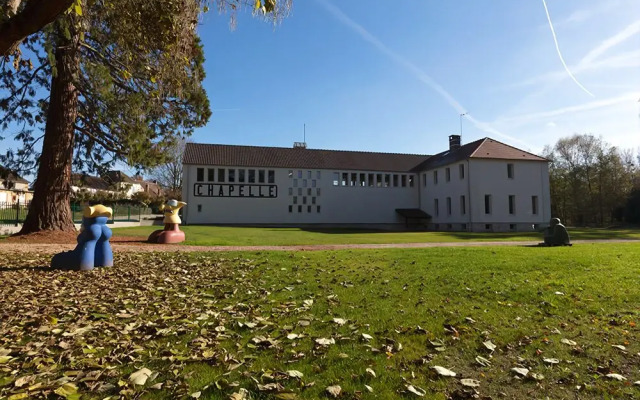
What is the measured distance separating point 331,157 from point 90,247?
4156 centimetres

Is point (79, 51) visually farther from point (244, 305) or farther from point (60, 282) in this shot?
point (244, 305)

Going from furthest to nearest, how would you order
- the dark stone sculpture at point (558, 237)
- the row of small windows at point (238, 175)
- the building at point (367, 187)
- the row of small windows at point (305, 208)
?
1. the row of small windows at point (305, 208)
2. the row of small windows at point (238, 175)
3. the building at point (367, 187)
4. the dark stone sculpture at point (558, 237)

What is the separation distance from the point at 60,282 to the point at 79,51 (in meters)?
10.9

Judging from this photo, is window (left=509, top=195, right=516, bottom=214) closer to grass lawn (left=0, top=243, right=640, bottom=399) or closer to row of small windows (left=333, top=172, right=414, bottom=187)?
row of small windows (left=333, top=172, right=414, bottom=187)

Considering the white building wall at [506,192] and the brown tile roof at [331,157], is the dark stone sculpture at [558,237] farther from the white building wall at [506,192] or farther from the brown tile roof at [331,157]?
the brown tile roof at [331,157]

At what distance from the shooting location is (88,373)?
316cm

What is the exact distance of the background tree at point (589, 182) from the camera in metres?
50.3

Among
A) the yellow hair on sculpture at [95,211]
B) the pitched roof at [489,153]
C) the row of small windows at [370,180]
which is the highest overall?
the pitched roof at [489,153]

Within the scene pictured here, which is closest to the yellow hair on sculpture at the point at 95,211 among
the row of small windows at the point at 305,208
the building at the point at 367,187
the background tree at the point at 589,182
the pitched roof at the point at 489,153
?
the building at the point at 367,187

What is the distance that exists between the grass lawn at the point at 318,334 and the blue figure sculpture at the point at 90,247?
0.46 m

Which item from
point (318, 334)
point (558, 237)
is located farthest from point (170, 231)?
point (558, 237)

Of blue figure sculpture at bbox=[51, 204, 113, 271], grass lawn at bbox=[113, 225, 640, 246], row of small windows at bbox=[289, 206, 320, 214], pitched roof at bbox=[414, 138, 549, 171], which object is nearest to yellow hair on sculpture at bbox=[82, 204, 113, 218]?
blue figure sculpture at bbox=[51, 204, 113, 271]

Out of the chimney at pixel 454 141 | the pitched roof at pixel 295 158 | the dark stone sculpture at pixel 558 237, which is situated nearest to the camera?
the dark stone sculpture at pixel 558 237

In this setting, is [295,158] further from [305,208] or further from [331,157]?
[305,208]
